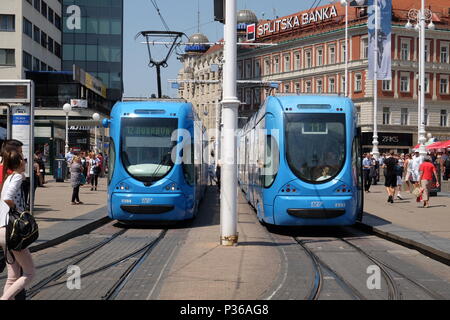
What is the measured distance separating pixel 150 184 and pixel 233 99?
182 inches

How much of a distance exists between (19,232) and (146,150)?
9473mm

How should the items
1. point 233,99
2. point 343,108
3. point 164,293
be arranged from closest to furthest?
1. point 164,293
2. point 233,99
3. point 343,108

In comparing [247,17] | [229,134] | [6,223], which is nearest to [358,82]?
[247,17]

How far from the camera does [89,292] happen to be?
8344 millimetres

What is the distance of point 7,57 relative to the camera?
5941cm

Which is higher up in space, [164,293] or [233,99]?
[233,99]

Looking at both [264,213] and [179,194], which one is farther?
[179,194]

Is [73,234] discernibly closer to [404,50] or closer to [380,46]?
[380,46]

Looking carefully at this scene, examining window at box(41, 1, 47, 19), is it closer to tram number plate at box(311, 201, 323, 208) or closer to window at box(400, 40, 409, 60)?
window at box(400, 40, 409, 60)

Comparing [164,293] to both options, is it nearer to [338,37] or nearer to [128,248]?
[128,248]

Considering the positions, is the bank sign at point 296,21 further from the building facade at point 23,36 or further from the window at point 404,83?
the building facade at point 23,36

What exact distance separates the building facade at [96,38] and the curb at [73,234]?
6662 cm

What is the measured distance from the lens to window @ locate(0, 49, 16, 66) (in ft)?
194

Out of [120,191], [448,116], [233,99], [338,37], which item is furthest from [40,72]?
[233,99]
